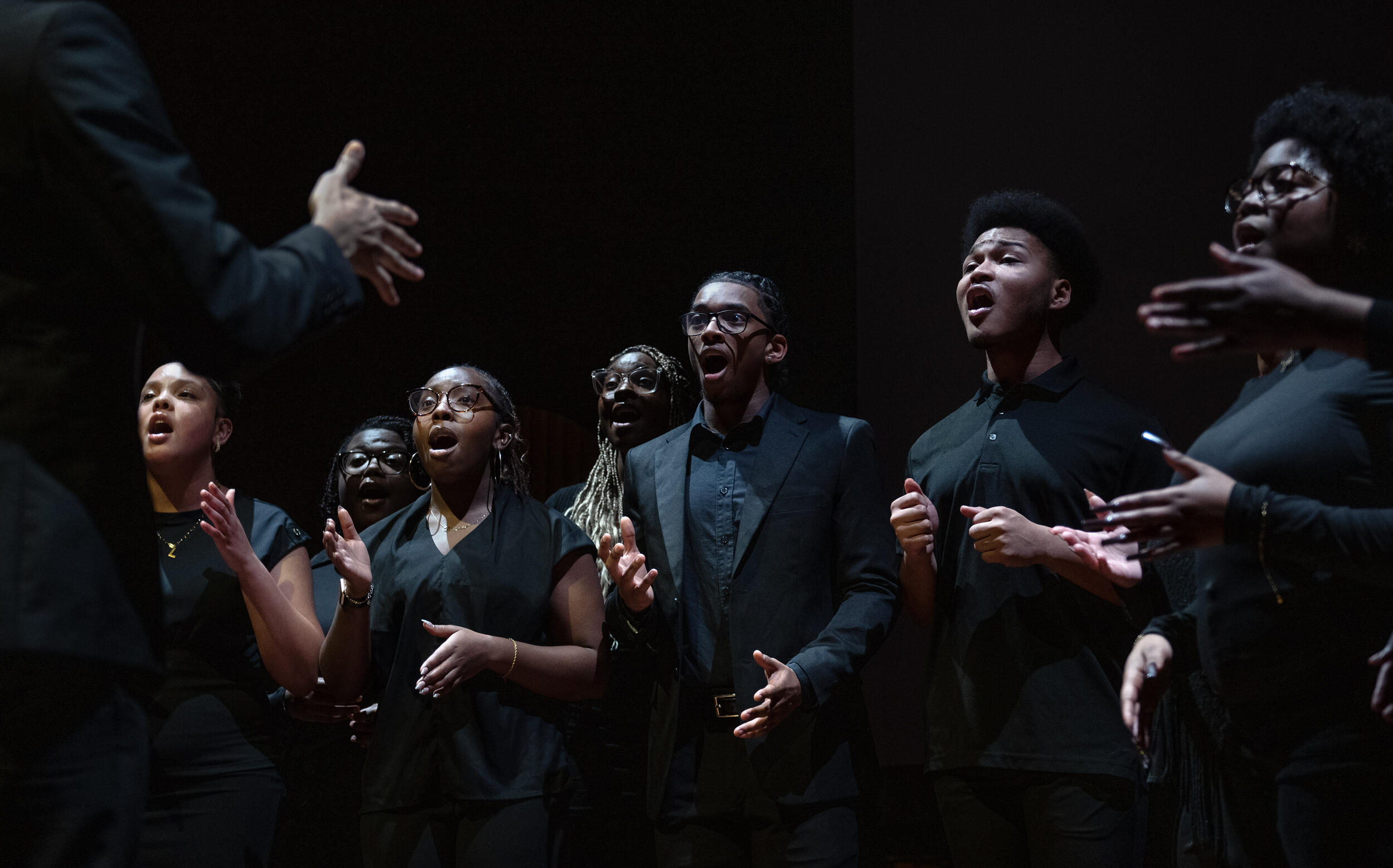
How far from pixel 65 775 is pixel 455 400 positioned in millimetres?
1941

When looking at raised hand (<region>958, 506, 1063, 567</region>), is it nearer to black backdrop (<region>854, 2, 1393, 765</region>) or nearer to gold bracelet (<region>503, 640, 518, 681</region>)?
gold bracelet (<region>503, 640, 518, 681</region>)

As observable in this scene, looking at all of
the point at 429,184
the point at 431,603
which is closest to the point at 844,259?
the point at 429,184

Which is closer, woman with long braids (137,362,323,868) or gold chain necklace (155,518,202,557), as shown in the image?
woman with long braids (137,362,323,868)

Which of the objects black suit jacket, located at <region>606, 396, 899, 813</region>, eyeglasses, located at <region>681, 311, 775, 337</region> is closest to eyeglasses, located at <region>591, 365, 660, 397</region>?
eyeglasses, located at <region>681, 311, 775, 337</region>

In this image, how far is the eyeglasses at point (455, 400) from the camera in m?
3.14

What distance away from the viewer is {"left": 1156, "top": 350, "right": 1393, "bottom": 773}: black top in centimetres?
158

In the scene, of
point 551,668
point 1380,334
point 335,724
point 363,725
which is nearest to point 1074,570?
point 1380,334

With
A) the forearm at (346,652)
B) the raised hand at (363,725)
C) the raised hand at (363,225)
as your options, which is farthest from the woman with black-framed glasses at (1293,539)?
the raised hand at (363,725)

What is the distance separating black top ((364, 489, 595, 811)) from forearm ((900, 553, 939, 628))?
86cm

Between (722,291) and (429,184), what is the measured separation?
8.21ft

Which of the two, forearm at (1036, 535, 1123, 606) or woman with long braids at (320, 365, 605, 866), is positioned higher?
forearm at (1036, 535, 1123, 606)

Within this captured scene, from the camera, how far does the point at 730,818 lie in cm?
250

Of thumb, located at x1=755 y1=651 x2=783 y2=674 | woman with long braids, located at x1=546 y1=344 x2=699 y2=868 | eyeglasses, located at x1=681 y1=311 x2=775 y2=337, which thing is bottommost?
woman with long braids, located at x1=546 y1=344 x2=699 y2=868

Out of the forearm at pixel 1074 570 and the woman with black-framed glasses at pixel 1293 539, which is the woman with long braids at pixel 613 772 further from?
the woman with black-framed glasses at pixel 1293 539
